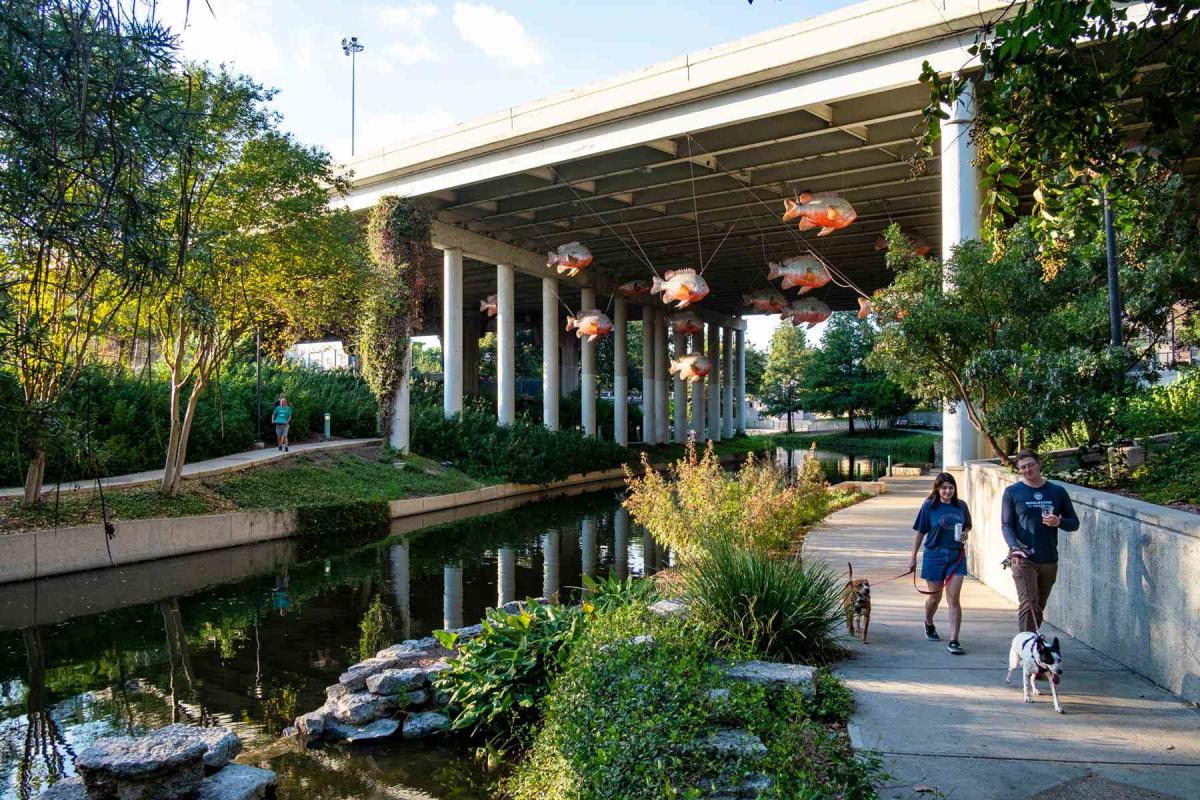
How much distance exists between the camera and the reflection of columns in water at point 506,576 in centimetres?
1112

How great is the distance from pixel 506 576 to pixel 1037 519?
8227 mm

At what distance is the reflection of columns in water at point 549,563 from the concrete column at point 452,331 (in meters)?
10.8

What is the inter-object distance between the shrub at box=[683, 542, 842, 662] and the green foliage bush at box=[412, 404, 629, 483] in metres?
19.0

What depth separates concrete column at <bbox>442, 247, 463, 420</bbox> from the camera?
89.0 ft

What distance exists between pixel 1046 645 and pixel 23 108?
6.19 metres

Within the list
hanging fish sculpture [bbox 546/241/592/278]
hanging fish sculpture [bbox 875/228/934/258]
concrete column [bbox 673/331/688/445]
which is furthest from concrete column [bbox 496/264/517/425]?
concrete column [bbox 673/331/688/445]

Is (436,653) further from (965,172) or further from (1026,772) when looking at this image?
(965,172)

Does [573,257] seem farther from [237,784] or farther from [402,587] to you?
[237,784]

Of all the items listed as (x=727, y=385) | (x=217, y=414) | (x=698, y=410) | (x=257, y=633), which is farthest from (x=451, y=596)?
(x=727, y=385)

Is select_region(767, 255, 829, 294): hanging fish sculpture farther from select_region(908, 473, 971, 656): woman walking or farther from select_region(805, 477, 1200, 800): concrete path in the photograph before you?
select_region(908, 473, 971, 656): woman walking

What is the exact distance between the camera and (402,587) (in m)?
11.7

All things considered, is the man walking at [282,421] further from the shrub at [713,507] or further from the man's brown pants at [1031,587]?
the man's brown pants at [1031,587]

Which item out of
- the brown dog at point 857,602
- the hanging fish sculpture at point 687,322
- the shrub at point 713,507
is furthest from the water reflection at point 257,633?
the hanging fish sculpture at point 687,322

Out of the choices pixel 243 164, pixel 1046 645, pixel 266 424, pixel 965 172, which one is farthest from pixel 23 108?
pixel 266 424
